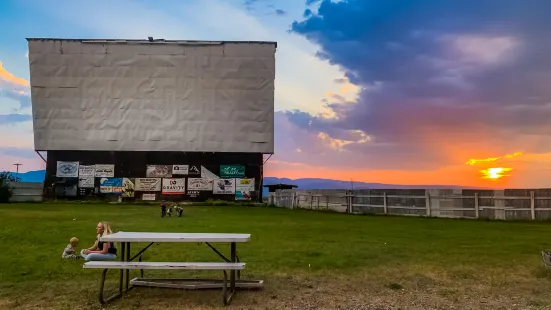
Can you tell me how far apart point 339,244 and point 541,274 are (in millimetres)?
5282

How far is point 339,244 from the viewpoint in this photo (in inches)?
496

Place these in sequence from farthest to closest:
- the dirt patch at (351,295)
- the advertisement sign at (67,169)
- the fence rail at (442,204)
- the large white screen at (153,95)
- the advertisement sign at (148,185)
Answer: the large white screen at (153,95) → the advertisement sign at (67,169) → the advertisement sign at (148,185) → the fence rail at (442,204) → the dirt patch at (351,295)

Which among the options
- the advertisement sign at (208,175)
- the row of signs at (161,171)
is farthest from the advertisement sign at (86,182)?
the advertisement sign at (208,175)

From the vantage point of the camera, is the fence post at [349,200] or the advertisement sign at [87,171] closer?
the fence post at [349,200]

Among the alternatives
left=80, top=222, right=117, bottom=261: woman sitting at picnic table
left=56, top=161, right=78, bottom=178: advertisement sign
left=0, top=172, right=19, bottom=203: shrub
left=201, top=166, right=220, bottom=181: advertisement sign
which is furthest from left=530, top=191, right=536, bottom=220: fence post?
left=0, top=172, right=19, bottom=203: shrub

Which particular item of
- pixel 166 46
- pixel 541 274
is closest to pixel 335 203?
pixel 541 274

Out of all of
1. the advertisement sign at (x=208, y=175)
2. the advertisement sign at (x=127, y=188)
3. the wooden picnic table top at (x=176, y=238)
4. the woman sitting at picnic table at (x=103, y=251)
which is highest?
the advertisement sign at (x=208, y=175)

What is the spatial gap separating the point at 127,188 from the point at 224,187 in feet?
32.4

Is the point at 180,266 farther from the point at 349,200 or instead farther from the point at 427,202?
the point at 349,200

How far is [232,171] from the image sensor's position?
47.3 metres

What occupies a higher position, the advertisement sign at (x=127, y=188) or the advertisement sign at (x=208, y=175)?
the advertisement sign at (x=208, y=175)

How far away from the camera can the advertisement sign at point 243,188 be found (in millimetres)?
46531

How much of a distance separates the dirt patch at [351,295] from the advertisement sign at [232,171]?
3920cm

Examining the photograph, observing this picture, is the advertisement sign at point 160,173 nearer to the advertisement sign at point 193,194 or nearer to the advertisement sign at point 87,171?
the advertisement sign at point 193,194
